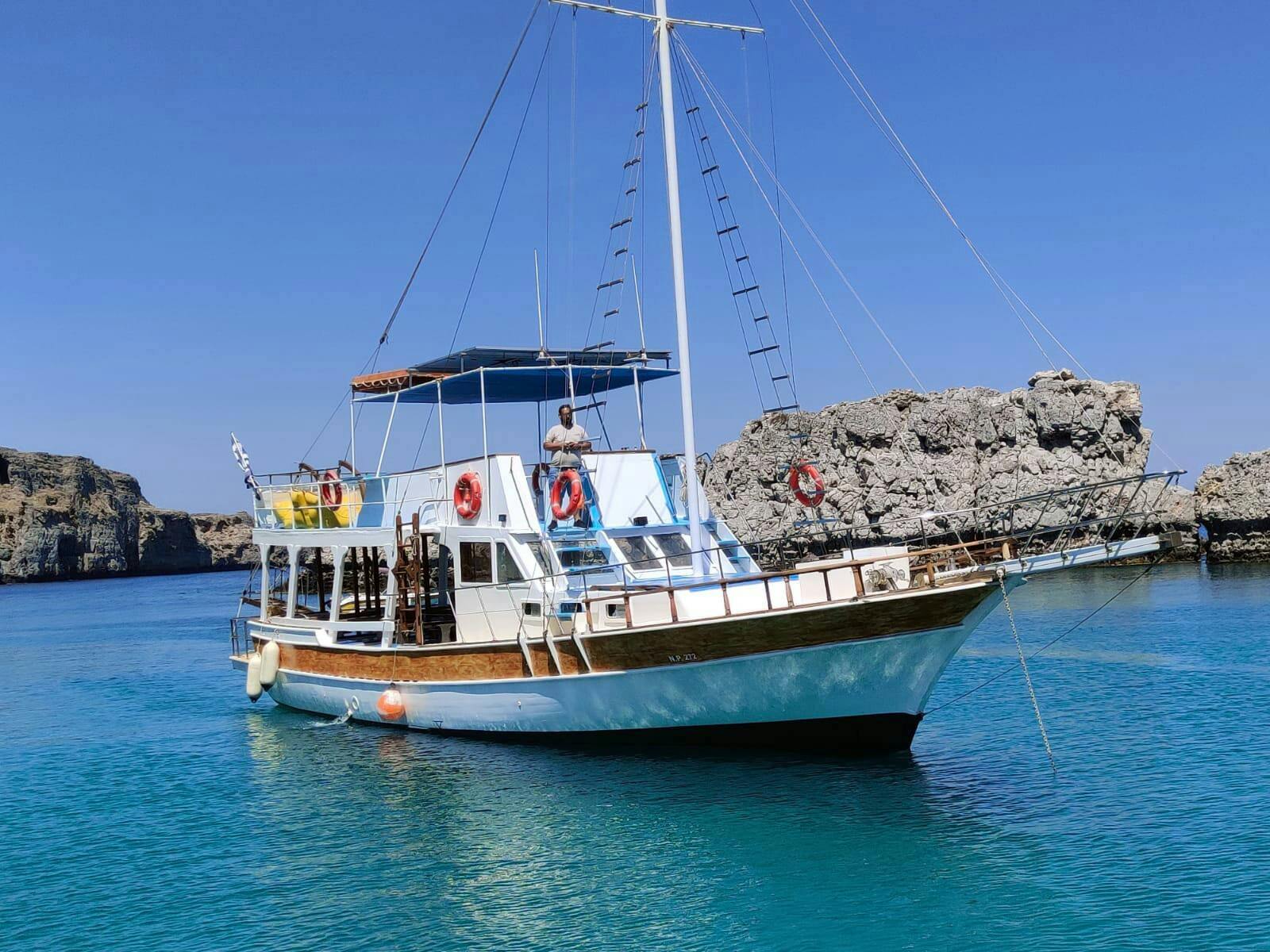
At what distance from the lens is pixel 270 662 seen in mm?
23406

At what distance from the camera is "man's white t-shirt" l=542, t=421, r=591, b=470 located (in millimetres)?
19234

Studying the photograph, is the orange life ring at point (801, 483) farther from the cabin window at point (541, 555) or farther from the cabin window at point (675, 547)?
the cabin window at point (541, 555)

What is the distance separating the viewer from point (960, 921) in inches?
435

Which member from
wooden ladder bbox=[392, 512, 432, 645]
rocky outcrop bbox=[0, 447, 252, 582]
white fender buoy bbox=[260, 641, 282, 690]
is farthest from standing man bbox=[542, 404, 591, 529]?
rocky outcrop bbox=[0, 447, 252, 582]

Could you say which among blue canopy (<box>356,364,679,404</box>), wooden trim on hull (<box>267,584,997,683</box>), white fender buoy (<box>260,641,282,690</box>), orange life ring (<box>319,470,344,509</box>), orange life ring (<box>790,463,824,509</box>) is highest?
blue canopy (<box>356,364,679,404</box>)

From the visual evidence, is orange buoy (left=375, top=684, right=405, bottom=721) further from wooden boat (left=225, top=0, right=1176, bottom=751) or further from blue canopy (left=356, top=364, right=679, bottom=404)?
blue canopy (left=356, top=364, right=679, bottom=404)

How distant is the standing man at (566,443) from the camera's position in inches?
758

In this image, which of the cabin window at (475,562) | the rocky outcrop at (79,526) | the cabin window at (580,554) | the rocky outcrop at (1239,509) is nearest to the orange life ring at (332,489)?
the cabin window at (475,562)

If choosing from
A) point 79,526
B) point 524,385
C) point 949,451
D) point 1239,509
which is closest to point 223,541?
point 79,526

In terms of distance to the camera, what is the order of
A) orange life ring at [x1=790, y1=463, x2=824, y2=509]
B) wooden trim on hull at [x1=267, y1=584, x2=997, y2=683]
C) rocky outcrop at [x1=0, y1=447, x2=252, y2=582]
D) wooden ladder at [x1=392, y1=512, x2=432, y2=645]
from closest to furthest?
wooden trim on hull at [x1=267, y1=584, x2=997, y2=683]
orange life ring at [x1=790, y1=463, x2=824, y2=509]
wooden ladder at [x1=392, y1=512, x2=432, y2=645]
rocky outcrop at [x1=0, y1=447, x2=252, y2=582]

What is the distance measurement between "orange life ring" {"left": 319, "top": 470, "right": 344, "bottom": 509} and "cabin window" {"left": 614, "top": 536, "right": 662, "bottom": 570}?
287 inches

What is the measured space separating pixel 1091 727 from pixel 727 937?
38.1 ft

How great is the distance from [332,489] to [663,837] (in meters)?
12.8

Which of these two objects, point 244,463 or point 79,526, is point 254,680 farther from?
point 79,526
